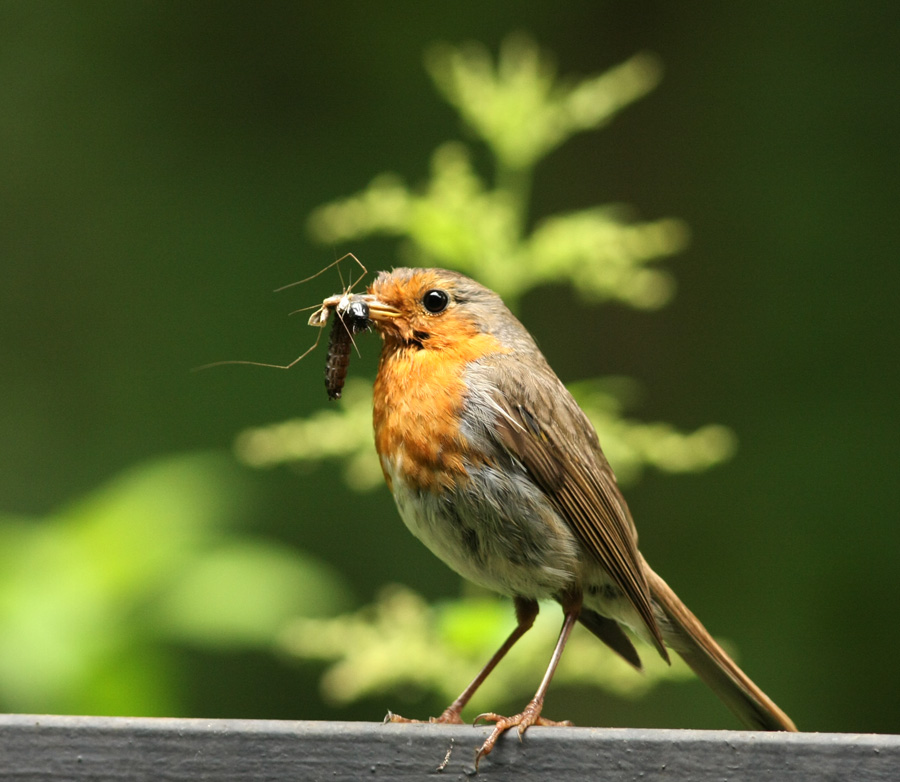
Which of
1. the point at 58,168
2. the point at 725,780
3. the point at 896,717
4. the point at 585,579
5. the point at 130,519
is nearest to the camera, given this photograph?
the point at 725,780

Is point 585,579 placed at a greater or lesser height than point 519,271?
lesser

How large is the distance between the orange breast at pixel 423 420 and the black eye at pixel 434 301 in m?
0.13

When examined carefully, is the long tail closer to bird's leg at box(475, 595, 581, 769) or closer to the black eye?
bird's leg at box(475, 595, 581, 769)

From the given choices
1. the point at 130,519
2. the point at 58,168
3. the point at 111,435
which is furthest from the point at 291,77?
the point at 130,519

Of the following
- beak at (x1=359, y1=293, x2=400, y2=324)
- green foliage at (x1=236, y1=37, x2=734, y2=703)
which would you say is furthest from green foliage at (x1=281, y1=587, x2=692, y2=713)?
beak at (x1=359, y1=293, x2=400, y2=324)

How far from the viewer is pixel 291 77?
19.3 feet

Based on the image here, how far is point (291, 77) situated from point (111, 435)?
1930mm

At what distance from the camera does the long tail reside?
2.62 m

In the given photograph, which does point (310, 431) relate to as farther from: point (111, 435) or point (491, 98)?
point (111, 435)

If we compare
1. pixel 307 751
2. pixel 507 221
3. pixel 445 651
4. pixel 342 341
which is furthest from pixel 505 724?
pixel 507 221

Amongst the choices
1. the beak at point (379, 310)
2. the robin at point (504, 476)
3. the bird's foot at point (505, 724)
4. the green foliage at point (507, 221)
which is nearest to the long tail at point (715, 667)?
the robin at point (504, 476)

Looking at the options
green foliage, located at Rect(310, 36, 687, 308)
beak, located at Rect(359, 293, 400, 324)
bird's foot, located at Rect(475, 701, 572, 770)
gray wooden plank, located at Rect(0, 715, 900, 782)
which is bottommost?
gray wooden plank, located at Rect(0, 715, 900, 782)

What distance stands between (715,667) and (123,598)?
140 cm

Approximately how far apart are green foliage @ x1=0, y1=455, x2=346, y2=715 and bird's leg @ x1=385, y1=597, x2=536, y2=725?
0.58 m
